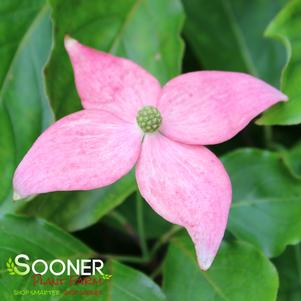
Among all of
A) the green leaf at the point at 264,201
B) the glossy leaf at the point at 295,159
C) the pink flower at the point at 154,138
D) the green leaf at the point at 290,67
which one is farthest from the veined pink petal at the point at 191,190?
the glossy leaf at the point at 295,159

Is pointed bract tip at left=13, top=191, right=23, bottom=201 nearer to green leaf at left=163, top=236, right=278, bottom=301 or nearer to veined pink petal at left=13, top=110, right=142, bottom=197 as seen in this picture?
veined pink petal at left=13, top=110, right=142, bottom=197

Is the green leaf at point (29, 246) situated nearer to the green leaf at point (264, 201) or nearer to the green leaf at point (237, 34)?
the green leaf at point (264, 201)

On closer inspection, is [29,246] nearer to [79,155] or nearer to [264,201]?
[79,155]

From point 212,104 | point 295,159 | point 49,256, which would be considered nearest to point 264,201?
Result: point 295,159

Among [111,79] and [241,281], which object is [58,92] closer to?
[111,79]

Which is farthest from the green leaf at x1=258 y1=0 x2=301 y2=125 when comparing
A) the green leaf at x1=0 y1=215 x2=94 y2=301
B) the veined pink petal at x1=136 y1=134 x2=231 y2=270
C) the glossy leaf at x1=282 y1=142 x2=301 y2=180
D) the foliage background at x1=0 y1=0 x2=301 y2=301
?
the green leaf at x1=0 y1=215 x2=94 y2=301

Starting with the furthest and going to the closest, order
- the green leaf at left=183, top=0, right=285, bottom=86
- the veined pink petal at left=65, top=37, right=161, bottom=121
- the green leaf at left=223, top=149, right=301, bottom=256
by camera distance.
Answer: the green leaf at left=183, top=0, right=285, bottom=86
the green leaf at left=223, top=149, right=301, bottom=256
the veined pink petal at left=65, top=37, right=161, bottom=121

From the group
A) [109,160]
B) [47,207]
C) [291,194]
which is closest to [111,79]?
[109,160]
